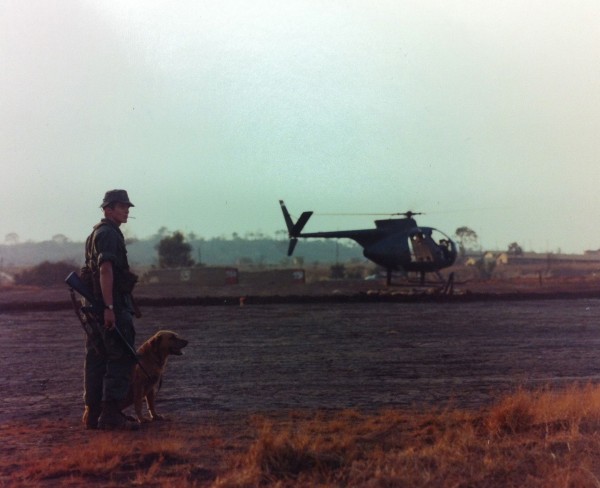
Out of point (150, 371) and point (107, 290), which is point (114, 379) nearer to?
point (150, 371)

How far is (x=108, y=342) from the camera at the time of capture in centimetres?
760

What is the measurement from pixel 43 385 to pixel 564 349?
29.0 feet

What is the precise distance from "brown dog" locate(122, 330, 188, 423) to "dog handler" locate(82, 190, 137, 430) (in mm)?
191

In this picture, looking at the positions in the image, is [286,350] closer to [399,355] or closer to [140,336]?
[399,355]

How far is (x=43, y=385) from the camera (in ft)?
35.1

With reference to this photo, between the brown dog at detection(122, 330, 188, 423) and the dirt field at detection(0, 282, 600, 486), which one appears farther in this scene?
the dirt field at detection(0, 282, 600, 486)

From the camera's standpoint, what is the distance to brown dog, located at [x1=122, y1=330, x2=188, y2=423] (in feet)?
26.2

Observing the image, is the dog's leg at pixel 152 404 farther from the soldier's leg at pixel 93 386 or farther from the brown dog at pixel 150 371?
the soldier's leg at pixel 93 386

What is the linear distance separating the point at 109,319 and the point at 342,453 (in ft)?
8.39

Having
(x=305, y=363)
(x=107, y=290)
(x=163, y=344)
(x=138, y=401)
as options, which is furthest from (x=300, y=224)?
(x=107, y=290)

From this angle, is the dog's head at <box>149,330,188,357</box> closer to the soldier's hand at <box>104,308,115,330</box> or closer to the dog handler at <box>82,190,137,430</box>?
the dog handler at <box>82,190,137,430</box>

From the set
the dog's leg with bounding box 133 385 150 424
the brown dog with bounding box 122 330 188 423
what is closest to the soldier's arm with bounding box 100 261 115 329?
the brown dog with bounding box 122 330 188 423

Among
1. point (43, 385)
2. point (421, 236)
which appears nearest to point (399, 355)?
point (43, 385)

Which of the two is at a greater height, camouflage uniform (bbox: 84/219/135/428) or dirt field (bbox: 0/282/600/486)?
camouflage uniform (bbox: 84/219/135/428)
